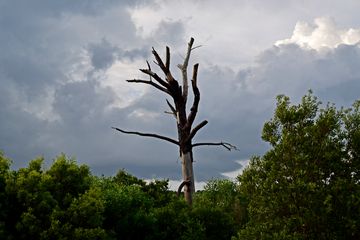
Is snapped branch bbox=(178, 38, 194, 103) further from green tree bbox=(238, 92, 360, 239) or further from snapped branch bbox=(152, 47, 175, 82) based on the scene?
green tree bbox=(238, 92, 360, 239)

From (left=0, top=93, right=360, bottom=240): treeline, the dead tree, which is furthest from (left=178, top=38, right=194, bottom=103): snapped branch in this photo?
(left=0, top=93, right=360, bottom=240): treeline

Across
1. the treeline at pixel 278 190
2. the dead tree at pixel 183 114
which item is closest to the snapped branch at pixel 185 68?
the dead tree at pixel 183 114

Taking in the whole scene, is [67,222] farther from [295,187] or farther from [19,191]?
[295,187]

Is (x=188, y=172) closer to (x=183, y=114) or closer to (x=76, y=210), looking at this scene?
(x=183, y=114)

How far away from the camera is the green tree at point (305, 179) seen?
861 inches

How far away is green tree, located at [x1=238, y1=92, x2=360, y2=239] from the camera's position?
2188 cm

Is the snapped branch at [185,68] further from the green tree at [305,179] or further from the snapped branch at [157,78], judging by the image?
the green tree at [305,179]

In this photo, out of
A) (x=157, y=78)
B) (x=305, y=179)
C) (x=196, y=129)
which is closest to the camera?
(x=305, y=179)

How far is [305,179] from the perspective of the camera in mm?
22188

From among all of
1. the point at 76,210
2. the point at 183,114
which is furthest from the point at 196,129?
the point at 76,210

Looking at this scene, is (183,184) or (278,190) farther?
(183,184)

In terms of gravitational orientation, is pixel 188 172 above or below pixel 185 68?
below

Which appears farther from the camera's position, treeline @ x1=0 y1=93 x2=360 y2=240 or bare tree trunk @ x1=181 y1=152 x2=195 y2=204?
bare tree trunk @ x1=181 y1=152 x2=195 y2=204

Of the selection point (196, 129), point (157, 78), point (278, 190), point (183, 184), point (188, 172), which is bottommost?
point (278, 190)
